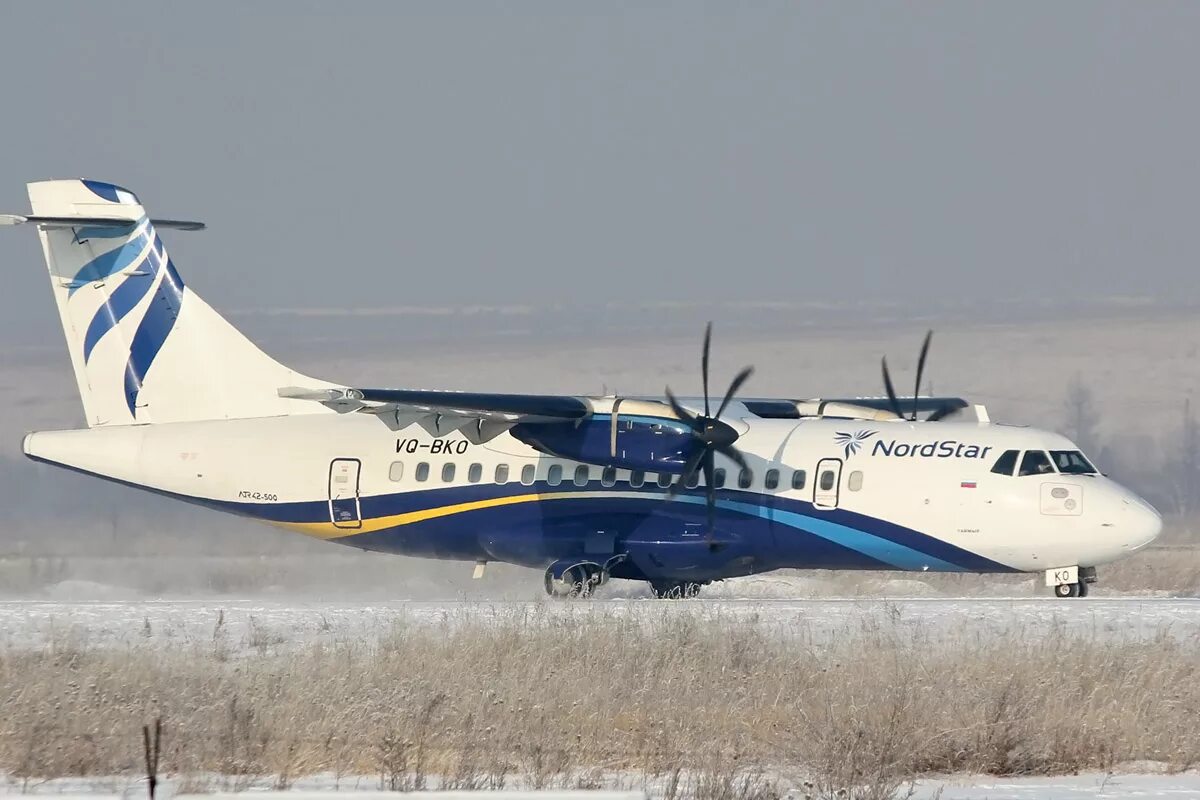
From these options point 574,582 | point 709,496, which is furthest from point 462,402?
point 709,496

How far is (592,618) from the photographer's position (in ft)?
52.4

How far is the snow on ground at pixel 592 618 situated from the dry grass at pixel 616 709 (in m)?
1.02

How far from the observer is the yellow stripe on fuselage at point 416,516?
24.3 m

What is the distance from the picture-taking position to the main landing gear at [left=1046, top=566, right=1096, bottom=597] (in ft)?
72.3

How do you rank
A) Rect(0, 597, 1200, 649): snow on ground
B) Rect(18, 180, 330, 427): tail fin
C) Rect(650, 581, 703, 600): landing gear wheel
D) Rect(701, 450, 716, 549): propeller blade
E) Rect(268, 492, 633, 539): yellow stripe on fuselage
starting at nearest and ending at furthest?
Rect(0, 597, 1200, 649): snow on ground → Rect(701, 450, 716, 549): propeller blade → Rect(268, 492, 633, 539): yellow stripe on fuselage → Rect(650, 581, 703, 600): landing gear wheel → Rect(18, 180, 330, 427): tail fin

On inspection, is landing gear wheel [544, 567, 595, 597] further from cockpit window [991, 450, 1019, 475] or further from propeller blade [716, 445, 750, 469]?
cockpit window [991, 450, 1019, 475]

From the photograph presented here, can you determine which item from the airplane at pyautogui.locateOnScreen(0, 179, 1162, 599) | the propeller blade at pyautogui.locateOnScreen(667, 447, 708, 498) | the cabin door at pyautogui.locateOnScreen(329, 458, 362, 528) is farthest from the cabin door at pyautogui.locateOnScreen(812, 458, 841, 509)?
the cabin door at pyautogui.locateOnScreen(329, 458, 362, 528)

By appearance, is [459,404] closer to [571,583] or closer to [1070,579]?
[571,583]

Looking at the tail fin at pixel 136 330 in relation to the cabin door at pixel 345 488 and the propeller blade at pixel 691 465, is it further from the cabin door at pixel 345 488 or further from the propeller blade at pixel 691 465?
the propeller blade at pixel 691 465

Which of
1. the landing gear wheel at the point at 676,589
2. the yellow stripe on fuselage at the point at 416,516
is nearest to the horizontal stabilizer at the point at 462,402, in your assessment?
the yellow stripe on fuselage at the point at 416,516

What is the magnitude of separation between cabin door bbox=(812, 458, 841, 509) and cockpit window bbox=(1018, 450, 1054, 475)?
2548 mm

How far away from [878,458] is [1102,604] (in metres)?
4.34

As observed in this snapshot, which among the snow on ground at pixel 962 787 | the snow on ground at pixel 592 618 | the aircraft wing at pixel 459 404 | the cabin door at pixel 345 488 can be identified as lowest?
the snow on ground at pixel 592 618

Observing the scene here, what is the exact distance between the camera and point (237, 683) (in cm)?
1334
